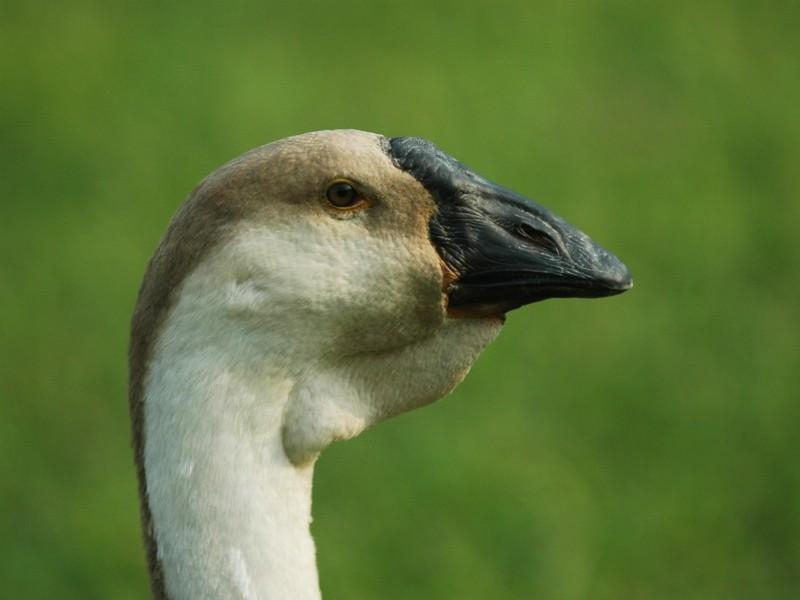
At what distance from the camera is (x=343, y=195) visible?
145 inches

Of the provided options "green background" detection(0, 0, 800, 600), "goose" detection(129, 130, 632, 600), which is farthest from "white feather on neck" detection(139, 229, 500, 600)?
"green background" detection(0, 0, 800, 600)

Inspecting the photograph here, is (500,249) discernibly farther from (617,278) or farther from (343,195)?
(343,195)

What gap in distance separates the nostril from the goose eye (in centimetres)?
41

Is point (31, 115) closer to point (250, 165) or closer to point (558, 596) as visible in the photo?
point (558, 596)

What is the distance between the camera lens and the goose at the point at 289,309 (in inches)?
142

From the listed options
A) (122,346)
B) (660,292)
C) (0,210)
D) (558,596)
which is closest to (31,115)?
(0,210)

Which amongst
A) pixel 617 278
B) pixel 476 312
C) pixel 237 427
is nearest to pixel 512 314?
pixel 476 312

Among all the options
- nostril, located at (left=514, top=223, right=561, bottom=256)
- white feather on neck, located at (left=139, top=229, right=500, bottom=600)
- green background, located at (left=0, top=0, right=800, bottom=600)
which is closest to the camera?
white feather on neck, located at (left=139, top=229, right=500, bottom=600)

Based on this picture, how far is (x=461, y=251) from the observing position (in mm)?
3695

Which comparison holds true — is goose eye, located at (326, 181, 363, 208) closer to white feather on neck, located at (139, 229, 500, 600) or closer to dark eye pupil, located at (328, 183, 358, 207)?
dark eye pupil, located at (328, 183, 358, 207)

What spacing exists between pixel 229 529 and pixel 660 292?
23.1 feet

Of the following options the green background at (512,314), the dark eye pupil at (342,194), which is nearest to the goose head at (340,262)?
the dark eye pupil at (342,194)

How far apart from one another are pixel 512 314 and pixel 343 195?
20.4 feet

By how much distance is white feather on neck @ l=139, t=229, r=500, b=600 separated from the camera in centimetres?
359
